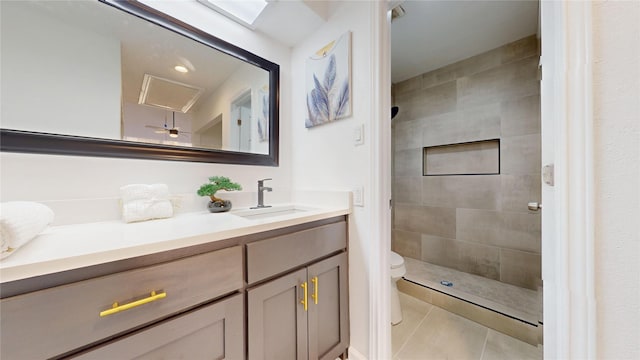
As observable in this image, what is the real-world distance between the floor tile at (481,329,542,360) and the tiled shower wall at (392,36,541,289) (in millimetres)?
766

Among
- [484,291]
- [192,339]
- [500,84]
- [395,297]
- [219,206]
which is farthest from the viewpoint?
[500,84]

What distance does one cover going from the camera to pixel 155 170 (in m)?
1.10

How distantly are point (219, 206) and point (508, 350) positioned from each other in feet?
6.35

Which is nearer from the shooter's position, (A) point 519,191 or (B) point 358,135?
(B) point 358,135

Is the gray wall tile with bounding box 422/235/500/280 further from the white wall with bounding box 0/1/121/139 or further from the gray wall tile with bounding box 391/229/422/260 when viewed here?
the white wall with bounding box 0/1/121/139

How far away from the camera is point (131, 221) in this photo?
938 mm

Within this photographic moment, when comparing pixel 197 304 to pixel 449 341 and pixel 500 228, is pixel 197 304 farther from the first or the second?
pixel 500 228

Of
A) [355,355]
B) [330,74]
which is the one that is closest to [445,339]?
[355,355]

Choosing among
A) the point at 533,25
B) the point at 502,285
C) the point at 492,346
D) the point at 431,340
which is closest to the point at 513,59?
the point at 533,25

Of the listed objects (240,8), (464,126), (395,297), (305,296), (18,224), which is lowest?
(395,297)

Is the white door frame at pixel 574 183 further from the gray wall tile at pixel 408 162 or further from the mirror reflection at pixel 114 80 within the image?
the gray wall tile at pixel 408 162

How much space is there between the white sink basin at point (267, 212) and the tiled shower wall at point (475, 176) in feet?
5.71

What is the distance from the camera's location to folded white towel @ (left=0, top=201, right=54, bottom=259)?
496 millimetres

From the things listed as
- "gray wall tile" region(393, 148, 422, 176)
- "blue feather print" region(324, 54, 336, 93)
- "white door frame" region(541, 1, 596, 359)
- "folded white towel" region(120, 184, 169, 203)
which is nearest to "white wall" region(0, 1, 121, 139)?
"folded white towel" region(120, 184, 169, 203)
